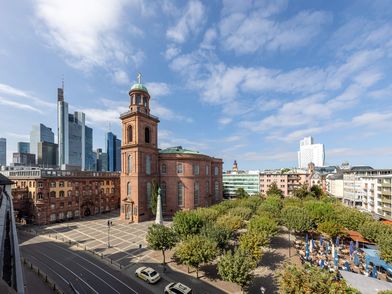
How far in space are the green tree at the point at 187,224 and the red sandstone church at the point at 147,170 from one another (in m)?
21.2

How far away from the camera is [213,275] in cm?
2703

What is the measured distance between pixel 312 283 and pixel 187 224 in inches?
759

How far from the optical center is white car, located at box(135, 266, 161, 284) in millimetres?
25348

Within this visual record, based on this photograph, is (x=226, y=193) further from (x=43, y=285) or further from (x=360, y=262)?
(x=43, y=285)

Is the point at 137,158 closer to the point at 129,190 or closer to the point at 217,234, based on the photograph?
the point at 129,190

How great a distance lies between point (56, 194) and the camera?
173 ft

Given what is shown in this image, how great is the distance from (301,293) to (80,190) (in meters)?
59.7

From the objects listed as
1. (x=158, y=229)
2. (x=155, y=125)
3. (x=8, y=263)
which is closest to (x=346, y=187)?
(x=155, y=125)

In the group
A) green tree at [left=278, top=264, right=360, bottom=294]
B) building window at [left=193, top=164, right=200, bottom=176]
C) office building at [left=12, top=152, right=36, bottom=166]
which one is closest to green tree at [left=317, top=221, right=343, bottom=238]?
green tree at [left=278, top=264, right=360, bottom=294]

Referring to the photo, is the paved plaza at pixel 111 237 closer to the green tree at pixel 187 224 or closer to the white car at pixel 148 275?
the white car at pixel 148 275

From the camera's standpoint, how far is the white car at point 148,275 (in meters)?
25.3

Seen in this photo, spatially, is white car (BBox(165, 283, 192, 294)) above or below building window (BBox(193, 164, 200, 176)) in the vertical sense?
below

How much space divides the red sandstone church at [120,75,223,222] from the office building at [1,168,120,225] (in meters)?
15.0

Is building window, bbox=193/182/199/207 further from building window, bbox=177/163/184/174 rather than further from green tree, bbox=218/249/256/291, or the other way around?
green tree, bbox=218/249/256/291
